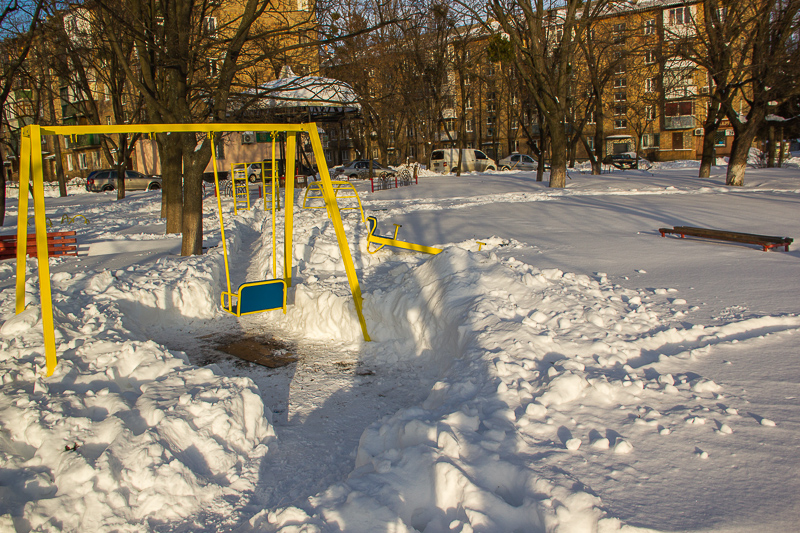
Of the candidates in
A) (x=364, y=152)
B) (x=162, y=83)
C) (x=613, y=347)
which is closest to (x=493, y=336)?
(x=613, y=347)

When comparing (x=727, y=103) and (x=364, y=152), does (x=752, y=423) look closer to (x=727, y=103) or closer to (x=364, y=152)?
(x=727, y=103)

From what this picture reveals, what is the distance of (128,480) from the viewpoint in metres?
3.03

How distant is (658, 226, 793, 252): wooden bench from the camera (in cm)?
711

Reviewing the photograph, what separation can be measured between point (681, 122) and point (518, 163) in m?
22.2

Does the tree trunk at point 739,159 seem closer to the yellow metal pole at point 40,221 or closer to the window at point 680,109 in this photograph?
the yellow metal pole at point 40,221

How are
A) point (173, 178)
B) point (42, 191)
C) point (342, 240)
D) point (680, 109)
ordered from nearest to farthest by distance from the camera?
point (42, 191) < point (342, 240) < point (173, 178) < point (680, 109)

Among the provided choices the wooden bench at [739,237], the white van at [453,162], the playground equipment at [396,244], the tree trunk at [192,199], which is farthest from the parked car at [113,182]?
the wooden bench at [739,237]

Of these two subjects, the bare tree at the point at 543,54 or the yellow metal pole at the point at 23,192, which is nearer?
the yellow metal pole at the point at 23,192

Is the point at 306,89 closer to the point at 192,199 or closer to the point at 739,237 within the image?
the point at 192,199

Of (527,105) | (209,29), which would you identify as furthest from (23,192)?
(527,105)

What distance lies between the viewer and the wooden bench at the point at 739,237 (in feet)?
23.3

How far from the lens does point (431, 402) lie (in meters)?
3.81

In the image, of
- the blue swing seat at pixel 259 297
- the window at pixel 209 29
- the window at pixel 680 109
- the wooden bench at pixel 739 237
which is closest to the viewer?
the blue swing seat at pixel 259 297

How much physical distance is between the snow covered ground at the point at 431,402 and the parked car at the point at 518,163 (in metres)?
30.6
